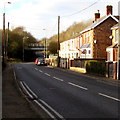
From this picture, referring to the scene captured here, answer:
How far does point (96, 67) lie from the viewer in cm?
2986

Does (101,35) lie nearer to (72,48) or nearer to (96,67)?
(96,67)

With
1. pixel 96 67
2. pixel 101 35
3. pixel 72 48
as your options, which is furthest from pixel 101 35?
pixel 72 48

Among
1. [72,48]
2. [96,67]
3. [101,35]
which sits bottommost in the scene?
[96,67]

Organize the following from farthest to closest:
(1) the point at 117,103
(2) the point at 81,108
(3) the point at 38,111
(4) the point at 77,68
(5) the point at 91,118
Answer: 1. (4) the point at 77,68
2. (1) the point at 117,103
3. (2) the point at 81,108
4. (3) the point at 38,111
5. (5) the point at 91,118

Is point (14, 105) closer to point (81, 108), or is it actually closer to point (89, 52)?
point (81, 108)

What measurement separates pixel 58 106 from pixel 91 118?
2.74 m

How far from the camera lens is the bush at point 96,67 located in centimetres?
2803

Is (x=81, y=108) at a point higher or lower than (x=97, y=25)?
lower

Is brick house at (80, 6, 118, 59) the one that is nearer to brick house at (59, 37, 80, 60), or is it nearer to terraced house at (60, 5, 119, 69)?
terraced house at (60, 5, 119, 69)

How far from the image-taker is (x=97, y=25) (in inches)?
1905

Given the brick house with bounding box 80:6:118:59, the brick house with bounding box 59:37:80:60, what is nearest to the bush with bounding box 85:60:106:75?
the brick house with bounding box 80:6:118:59

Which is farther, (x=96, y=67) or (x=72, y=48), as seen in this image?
(x=72, y=48)

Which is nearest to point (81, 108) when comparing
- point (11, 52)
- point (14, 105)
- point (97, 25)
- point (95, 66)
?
point (14, 105)

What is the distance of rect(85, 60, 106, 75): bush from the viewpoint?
2803cm
